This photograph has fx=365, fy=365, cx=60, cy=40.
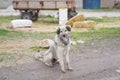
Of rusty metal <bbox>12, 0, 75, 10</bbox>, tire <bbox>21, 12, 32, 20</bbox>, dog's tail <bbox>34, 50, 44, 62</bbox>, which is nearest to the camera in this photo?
dog's tail <bbox>34, 50, 44, 62</bbox>

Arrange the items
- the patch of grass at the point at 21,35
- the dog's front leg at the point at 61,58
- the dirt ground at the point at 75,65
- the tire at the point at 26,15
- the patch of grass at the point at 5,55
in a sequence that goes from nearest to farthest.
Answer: the dirt ground at the point at 75,65, the dog's front leg at the point at 61,58, the patch of grass at the point at 5,55, the patch of grass at the point at 21,35, the tire at the point at 26,15

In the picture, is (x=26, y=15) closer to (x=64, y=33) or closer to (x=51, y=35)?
(x=51, y=35)

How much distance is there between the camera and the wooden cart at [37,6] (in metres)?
17.9

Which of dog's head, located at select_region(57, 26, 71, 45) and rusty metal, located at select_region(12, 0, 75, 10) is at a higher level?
dog's head, located at select_region(57, 26, 71, 45)

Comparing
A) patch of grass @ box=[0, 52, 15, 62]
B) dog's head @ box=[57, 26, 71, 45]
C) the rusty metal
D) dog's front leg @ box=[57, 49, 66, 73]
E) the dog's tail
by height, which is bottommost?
patch of grass @ box=[0, 52, 15, 62]

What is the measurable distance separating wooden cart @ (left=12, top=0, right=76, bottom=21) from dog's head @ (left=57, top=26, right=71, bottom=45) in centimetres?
981

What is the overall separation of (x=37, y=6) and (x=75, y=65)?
32.3 ft

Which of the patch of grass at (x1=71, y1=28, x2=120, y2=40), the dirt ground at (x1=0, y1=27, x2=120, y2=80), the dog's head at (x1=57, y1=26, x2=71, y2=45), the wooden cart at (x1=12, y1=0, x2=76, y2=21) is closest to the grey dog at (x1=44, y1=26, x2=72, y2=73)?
the dog's head at (x1=57, y1=26, x2=71, y2=45)

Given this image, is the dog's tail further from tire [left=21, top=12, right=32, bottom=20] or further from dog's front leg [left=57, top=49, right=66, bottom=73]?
tire [left=21, top=12, right=32, bottom=20]

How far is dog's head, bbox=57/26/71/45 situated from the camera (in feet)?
25.6

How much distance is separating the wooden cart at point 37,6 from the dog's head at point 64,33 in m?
9.81

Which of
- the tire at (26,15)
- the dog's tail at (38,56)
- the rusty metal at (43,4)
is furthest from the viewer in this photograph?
the tire at (26,15)

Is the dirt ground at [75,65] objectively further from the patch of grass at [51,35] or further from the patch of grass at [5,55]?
the patch of grass at [51,35]

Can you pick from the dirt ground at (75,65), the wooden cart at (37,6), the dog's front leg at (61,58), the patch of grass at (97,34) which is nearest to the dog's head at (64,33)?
the dog's front leg at (61,58)
